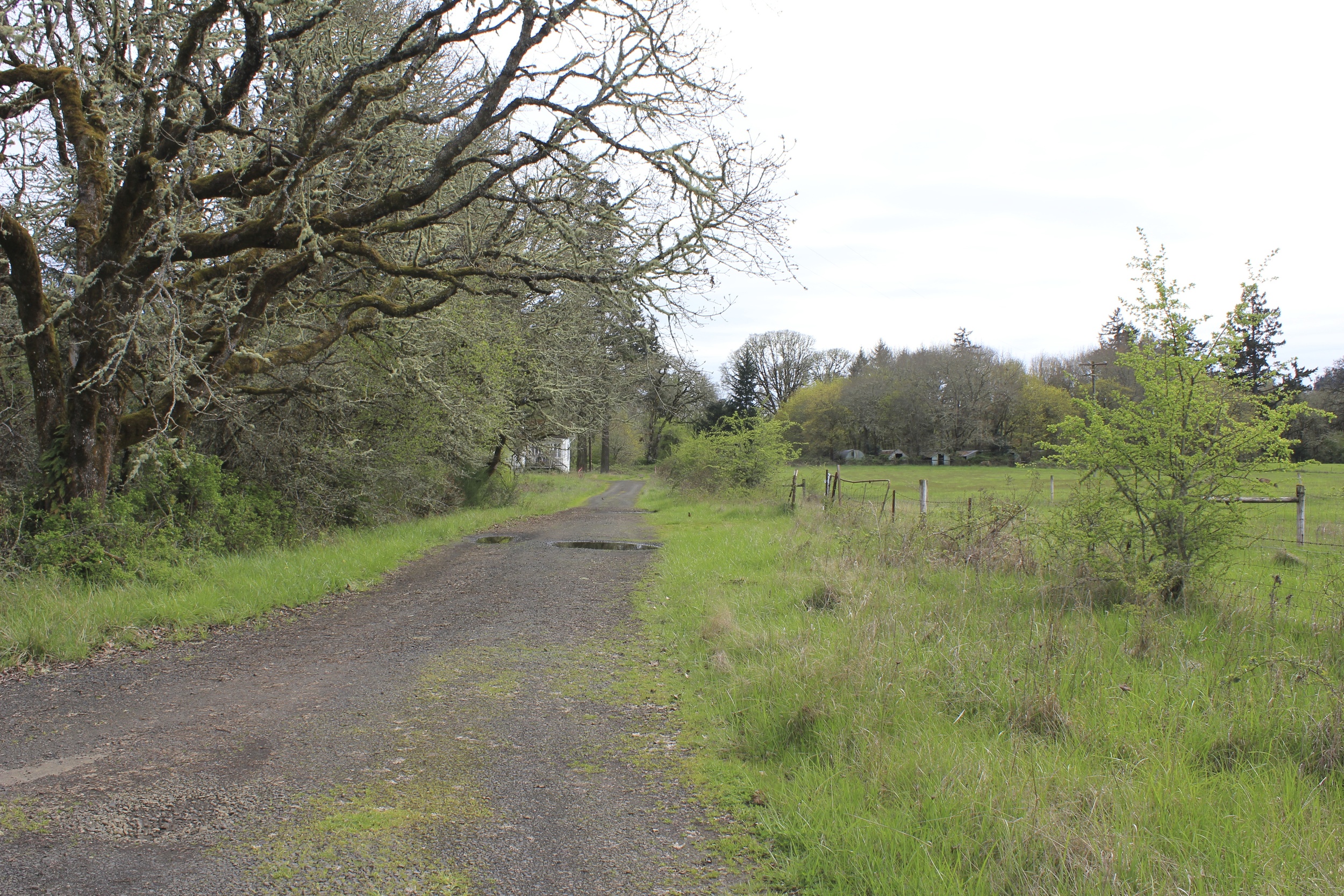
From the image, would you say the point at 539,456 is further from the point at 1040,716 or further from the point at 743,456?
the point at 1040,716

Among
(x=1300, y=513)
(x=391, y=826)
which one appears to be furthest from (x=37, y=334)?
(x=1300, y=513)

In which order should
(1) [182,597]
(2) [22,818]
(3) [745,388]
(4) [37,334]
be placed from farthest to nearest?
(3) [745,388] < (4) [37,334] < (1) [182,597] < (2) [22,818]

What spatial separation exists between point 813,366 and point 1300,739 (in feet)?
263

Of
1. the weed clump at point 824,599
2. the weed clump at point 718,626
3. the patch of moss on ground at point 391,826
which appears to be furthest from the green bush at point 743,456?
the patch of moss on ground at point 391,826

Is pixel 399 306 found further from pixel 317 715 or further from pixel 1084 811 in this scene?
pixel 1084 811

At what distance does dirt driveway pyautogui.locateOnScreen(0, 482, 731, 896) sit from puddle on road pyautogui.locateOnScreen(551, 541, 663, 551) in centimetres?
666

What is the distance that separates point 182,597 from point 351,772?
4.73 meters

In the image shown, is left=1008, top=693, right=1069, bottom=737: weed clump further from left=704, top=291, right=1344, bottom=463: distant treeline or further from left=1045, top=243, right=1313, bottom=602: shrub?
left=704, top=291, right=1344, bottom=463: distant treeline

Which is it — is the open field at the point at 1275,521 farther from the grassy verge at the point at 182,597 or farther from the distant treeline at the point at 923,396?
the distant treeline at the point at 923,396

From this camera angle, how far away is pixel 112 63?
7699mm

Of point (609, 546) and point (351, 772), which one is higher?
point (351, 772)

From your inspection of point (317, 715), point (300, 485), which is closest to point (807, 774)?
point (317, 715)

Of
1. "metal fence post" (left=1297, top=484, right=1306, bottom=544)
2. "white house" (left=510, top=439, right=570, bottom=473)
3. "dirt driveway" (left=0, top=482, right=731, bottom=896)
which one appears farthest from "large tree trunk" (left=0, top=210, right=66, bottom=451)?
"metal fence post" (left=1297, top=484, right=1306, bottom=544)

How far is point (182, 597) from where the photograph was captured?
7.61 meters
